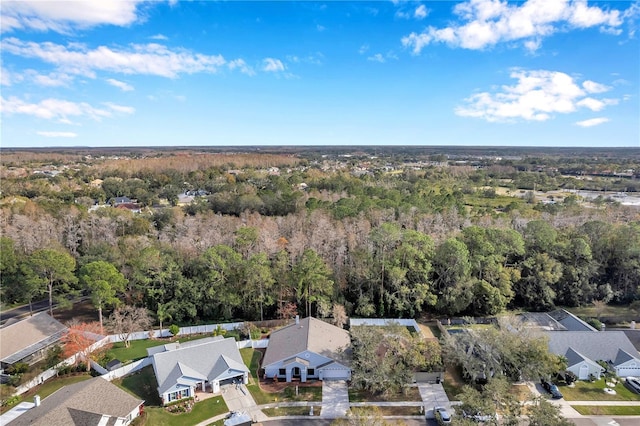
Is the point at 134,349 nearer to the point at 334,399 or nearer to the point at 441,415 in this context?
the point at 334,399

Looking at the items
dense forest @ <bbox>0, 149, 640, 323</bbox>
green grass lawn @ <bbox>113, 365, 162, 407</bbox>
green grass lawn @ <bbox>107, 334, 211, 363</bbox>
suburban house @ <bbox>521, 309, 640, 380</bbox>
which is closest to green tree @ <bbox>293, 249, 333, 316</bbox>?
dense forest @ <bbox>0, 149, 640, 323</bbox>

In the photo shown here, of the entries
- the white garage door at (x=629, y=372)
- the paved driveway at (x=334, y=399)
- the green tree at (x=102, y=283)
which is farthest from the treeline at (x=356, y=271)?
the white garage door at (x=629, y=372)

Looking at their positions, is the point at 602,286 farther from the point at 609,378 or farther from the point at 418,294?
the point at 418,294

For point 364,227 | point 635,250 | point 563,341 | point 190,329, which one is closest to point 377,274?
point 364,227

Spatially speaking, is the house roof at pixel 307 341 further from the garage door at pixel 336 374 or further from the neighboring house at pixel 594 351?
the neighboring house at pixel 594 351

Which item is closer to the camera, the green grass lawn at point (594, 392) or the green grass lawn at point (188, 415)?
the green grass lawn at point (188, 415)

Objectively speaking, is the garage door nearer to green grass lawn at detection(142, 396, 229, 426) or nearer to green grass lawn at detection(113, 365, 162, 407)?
green grass lawn at detection(142, 396, 229, 426)
